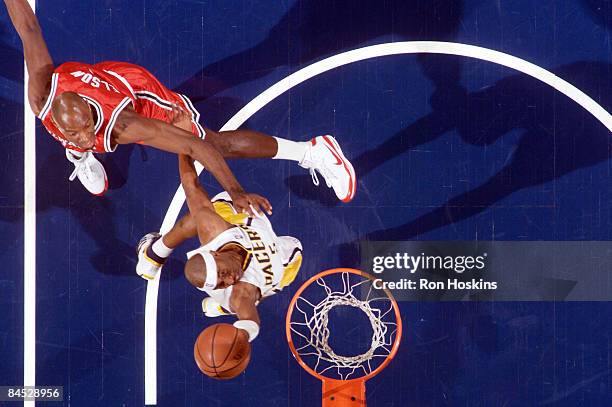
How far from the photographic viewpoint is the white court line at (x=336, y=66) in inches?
255

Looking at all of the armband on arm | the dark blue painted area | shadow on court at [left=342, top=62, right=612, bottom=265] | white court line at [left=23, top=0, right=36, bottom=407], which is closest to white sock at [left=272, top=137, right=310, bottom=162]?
the dark blue painted area

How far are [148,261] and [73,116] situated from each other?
1.45 metres

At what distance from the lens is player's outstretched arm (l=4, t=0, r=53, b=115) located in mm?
5984

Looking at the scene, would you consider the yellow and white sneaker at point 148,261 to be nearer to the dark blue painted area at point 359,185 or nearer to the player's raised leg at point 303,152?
the dark blue painted area at point 359,185

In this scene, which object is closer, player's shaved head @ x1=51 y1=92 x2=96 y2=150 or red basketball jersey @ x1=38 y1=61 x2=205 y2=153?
player's shaved head @ x1=51 y1=92 x2=96 y2=150

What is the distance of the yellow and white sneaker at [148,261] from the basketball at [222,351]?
1.16m

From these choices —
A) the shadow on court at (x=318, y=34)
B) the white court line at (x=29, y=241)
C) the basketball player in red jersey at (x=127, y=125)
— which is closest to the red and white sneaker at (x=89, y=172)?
the basketball player in red jersey at (x=127, y=125)

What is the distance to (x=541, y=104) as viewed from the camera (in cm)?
647

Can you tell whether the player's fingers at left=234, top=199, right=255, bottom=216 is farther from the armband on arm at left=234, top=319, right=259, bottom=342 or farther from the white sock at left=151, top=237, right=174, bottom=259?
the white sock at left=151, top=237, right=174, bottom=259

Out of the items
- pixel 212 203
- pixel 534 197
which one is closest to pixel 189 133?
pixel 212 203

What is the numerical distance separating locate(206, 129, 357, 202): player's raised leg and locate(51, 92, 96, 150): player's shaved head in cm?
99

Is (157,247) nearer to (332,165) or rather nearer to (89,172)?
(89,172)

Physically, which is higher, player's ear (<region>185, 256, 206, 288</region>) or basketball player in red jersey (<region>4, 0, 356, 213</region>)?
basketball player in red jersey (<region>4, 0, 356, 213</region>)

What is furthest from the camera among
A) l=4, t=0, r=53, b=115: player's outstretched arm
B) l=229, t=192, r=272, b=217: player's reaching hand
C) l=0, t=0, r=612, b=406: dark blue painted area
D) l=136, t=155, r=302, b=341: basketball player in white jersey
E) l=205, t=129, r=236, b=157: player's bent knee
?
l=0, t=0, r=612, b=406: dark blue painted area
